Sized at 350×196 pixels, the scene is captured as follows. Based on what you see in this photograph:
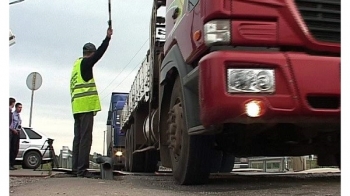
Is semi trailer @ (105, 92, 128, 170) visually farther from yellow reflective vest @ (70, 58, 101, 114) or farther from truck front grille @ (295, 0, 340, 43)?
truck front grille @ (295, 0, 340, 43)

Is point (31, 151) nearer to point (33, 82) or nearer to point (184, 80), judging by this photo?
point (33, 82)

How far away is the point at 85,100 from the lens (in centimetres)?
657

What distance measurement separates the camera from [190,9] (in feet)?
15.3

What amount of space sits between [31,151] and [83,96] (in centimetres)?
1108

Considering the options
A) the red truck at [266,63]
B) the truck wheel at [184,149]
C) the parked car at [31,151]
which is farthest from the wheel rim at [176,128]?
the parked car at [31,151]

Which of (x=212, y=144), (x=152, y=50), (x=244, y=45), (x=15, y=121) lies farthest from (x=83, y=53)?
(x=15, y=121)

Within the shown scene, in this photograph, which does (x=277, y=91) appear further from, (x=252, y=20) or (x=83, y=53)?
(x=83, y=53)

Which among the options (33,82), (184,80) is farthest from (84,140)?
(33,82)

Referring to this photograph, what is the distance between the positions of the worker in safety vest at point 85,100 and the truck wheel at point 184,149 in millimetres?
1539

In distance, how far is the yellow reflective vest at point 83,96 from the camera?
6555 mm

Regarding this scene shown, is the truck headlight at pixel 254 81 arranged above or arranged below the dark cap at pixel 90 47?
below

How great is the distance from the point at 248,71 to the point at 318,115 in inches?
22.1

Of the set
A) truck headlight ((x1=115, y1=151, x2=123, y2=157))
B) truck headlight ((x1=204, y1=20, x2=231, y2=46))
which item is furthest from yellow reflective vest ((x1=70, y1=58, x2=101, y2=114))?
truck headlight ((x1=115, y1=151, x2=123, y2=157))

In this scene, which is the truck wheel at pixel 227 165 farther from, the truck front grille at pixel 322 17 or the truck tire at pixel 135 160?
the truck front grille at pixel 322 17
